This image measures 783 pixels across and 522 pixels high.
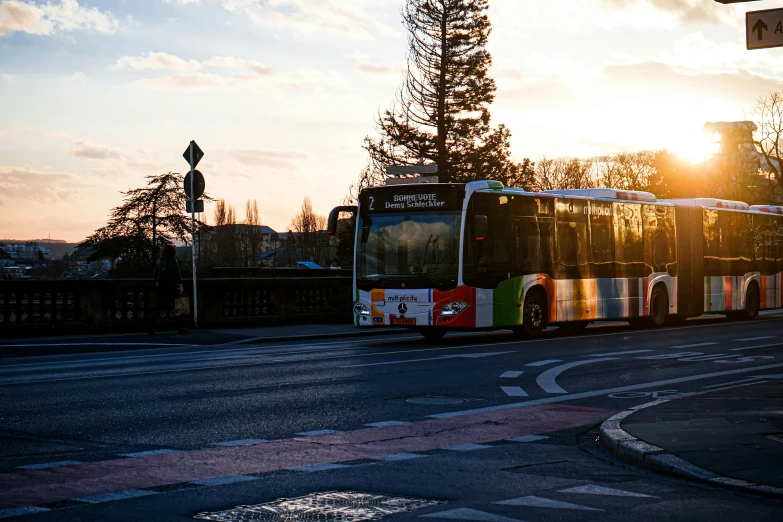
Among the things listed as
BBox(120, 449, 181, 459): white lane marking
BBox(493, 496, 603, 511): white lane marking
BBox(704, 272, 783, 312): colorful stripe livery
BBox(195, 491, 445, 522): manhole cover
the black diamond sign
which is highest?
the black diamond sign

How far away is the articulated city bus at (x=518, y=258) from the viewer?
21.2 metres

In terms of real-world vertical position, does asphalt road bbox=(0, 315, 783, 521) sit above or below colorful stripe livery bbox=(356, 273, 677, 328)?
below

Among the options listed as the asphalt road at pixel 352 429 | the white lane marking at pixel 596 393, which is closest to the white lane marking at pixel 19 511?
the asphalt road at pixel 352 429

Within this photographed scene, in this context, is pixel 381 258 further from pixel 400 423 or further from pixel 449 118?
pixel 449 118

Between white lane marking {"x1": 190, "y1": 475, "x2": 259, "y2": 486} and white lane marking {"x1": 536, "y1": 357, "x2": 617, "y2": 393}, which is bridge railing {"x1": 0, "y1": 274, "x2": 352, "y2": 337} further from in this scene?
white lane marking {"x1": 190, "y1": 475, "x2": 259, "y2": 486}

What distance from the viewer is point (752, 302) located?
1283 inches

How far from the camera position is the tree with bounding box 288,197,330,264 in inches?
5453

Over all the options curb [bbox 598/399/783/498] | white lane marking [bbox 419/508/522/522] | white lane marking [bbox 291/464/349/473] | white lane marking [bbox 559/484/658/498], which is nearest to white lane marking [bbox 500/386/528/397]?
curb [bbox 598/399/783/498]

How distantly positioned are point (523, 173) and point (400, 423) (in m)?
Result: 66.8

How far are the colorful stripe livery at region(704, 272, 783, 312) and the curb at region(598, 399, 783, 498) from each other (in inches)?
841

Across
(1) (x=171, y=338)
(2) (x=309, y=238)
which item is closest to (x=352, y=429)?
(1) (x=171, y=338)

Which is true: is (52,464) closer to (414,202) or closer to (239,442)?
(239,442)

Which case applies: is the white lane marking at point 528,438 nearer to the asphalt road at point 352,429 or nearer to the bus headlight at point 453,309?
the asphalt road at point 352,429

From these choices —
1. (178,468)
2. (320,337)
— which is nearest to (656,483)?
(178,468)
